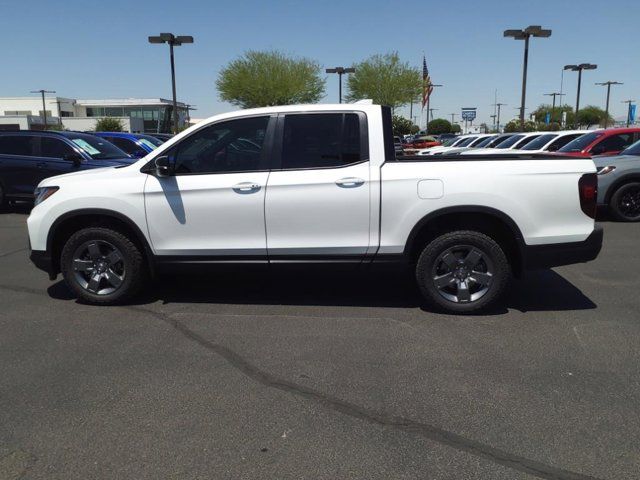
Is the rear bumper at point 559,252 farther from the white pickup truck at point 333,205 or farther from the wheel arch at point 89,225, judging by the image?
the wheel arch at point 89,225

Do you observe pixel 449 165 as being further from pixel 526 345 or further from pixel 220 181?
pixel 220 181

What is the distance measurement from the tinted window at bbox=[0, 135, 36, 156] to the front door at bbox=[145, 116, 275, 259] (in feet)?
25.8

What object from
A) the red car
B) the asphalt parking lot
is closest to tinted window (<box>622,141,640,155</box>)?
the red car

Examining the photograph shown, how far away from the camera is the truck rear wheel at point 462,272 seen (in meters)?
4.93

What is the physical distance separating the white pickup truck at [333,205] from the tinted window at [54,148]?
21.9ft

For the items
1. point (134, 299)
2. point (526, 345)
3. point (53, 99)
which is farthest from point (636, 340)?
point (53, 99)

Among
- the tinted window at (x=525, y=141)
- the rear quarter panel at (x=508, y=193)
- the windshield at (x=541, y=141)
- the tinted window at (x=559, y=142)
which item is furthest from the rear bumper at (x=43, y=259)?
the tinted window at (x=525, y=141)

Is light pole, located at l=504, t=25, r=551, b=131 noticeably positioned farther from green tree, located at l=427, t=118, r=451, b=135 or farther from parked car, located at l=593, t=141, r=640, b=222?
green tree, located at l=427, t=118, r=451, b=135

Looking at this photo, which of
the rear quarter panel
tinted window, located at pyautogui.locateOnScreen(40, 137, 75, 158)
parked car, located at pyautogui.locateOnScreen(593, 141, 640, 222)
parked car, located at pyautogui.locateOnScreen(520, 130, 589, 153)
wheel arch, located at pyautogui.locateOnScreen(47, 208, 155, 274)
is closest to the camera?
the rear quarter panel

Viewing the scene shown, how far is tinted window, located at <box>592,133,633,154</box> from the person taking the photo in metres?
11.6

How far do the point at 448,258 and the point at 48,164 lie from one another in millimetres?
9265

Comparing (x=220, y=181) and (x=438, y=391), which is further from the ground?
(x=220, y=181)

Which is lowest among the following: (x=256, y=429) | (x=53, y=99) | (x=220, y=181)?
(x=256, y=429)

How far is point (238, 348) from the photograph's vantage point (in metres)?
4.39
